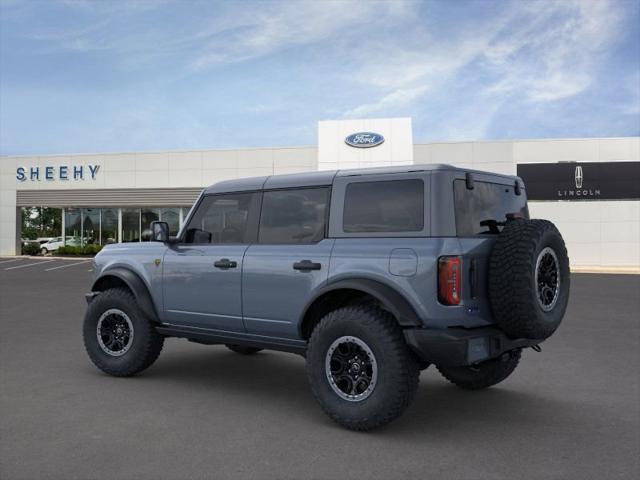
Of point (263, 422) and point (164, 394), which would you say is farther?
point (164, 394)

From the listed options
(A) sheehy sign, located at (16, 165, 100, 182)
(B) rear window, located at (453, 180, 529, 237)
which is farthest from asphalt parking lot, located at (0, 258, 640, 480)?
(A) sheehy sign, located at (16, 165, 100, 182)

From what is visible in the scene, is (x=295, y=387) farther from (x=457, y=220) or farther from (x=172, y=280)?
(x=457, y=220)

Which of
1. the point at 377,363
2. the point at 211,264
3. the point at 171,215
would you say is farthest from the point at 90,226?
the point at 377,363

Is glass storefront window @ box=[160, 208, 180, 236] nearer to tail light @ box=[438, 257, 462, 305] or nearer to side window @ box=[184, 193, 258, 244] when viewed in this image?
side window @ box=[184, 193, 258, 244]

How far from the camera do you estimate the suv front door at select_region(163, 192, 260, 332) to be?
5551mm

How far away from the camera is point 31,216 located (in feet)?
142

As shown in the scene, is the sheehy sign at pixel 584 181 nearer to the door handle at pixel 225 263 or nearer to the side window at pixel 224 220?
the side window at pixel 224 220

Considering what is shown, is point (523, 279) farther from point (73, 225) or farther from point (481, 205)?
point (73, 225)

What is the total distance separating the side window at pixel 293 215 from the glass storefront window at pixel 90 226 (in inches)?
1345

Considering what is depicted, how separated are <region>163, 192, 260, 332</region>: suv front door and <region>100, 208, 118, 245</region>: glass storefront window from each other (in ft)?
107

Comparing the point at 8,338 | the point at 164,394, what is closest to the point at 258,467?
the point at 164,394

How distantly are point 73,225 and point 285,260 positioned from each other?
118 ft

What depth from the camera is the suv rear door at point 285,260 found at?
4984mm

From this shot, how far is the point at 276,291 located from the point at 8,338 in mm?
5503
